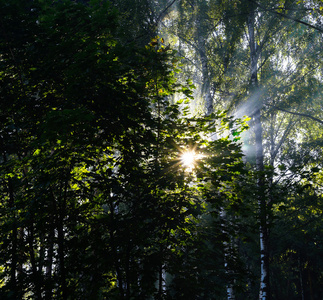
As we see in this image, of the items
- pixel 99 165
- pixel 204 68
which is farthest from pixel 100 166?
pixel 204 68

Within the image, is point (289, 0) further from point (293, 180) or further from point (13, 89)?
point (13, 89)

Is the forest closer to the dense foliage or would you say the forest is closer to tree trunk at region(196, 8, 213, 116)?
the dense foliage

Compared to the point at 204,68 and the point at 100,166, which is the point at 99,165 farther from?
the point at 204,68

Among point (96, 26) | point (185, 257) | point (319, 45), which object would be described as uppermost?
point (319, 45)

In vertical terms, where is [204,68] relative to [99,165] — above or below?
above

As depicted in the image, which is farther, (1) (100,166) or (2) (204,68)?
(2) (204,68)

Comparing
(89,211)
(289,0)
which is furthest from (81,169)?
Result: (289,0)

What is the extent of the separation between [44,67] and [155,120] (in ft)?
4.85

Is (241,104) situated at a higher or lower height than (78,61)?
higher

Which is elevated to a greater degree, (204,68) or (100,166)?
(204,68)

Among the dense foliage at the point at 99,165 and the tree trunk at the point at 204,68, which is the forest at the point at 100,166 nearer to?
the dense foliage at the point at 99,165

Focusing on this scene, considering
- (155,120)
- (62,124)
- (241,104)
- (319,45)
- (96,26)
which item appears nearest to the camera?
(62,124)

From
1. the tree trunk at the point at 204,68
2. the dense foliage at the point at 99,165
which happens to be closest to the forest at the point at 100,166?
the dense foliage at the point at 99,165

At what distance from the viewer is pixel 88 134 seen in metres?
2.92
